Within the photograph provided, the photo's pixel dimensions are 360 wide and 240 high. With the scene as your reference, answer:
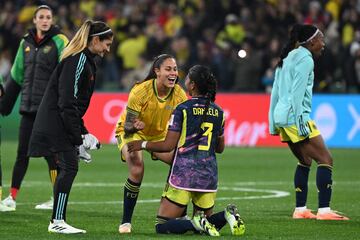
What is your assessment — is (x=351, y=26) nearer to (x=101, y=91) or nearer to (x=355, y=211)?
(x=101, y=91)

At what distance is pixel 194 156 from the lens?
34.5 feet

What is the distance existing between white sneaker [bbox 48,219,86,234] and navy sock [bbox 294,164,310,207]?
316 centimetres

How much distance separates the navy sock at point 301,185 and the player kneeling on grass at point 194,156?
2.40 m

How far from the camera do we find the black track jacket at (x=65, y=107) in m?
10.6

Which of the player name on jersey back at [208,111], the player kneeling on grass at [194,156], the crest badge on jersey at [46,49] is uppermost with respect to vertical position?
the crest badge on jersey at [46,49]

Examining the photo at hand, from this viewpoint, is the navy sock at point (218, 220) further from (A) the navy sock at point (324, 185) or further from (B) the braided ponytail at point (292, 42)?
(B) the braided ponytail at point (292, 42)

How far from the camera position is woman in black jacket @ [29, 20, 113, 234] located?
10.7m

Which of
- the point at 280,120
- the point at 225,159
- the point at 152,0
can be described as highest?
the point at 152,0

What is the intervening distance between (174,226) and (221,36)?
59.0 ft

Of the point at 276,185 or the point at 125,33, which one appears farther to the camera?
the point at 125,33

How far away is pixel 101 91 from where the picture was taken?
2661 centimetres

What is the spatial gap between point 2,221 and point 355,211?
4.36 m

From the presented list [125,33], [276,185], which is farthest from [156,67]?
[125,33]

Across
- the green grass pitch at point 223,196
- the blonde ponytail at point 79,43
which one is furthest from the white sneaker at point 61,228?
the blonde ponytail at point 79,43
